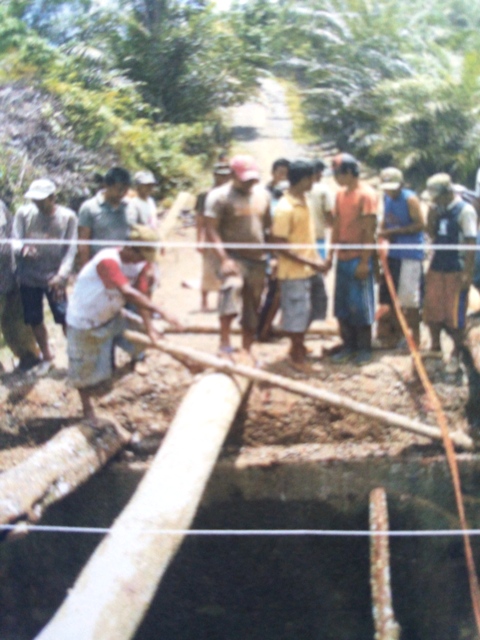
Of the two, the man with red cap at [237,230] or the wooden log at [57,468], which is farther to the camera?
the wooden log at [57,468]

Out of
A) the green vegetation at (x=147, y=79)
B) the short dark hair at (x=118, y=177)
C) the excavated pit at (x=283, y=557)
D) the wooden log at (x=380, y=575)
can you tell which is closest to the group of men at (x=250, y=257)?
the short dark hair at (x=118, y=177)

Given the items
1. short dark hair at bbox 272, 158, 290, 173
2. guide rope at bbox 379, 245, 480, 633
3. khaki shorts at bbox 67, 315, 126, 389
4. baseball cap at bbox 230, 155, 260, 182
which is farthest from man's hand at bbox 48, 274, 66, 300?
guide rope at bbox 379, 245, 480, 633

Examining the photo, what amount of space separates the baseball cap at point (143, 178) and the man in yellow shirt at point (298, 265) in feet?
1.30

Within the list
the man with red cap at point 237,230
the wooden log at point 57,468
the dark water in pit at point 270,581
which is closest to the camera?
the man with red cap at point 237,230

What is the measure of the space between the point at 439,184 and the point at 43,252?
49.1 inches

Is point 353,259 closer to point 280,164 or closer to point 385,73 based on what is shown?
point 280,164

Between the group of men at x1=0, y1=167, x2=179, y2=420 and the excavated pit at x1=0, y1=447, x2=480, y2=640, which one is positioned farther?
the excavated pit at x1=0, y1=447, x2=480, y2=640

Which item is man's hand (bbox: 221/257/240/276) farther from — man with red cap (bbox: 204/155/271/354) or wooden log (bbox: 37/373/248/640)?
wooden log (bbox: 37/373/248/640)

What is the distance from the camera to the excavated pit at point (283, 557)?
2834mm

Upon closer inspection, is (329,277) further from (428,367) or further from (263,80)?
(263,80)

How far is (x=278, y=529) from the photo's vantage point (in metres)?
2.92

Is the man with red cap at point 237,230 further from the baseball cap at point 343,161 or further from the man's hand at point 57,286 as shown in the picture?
the man's hand at point 57,286

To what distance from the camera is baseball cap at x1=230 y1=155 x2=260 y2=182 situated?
8.84 ft

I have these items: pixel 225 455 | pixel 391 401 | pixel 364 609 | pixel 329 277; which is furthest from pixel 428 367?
pixel 364 609
